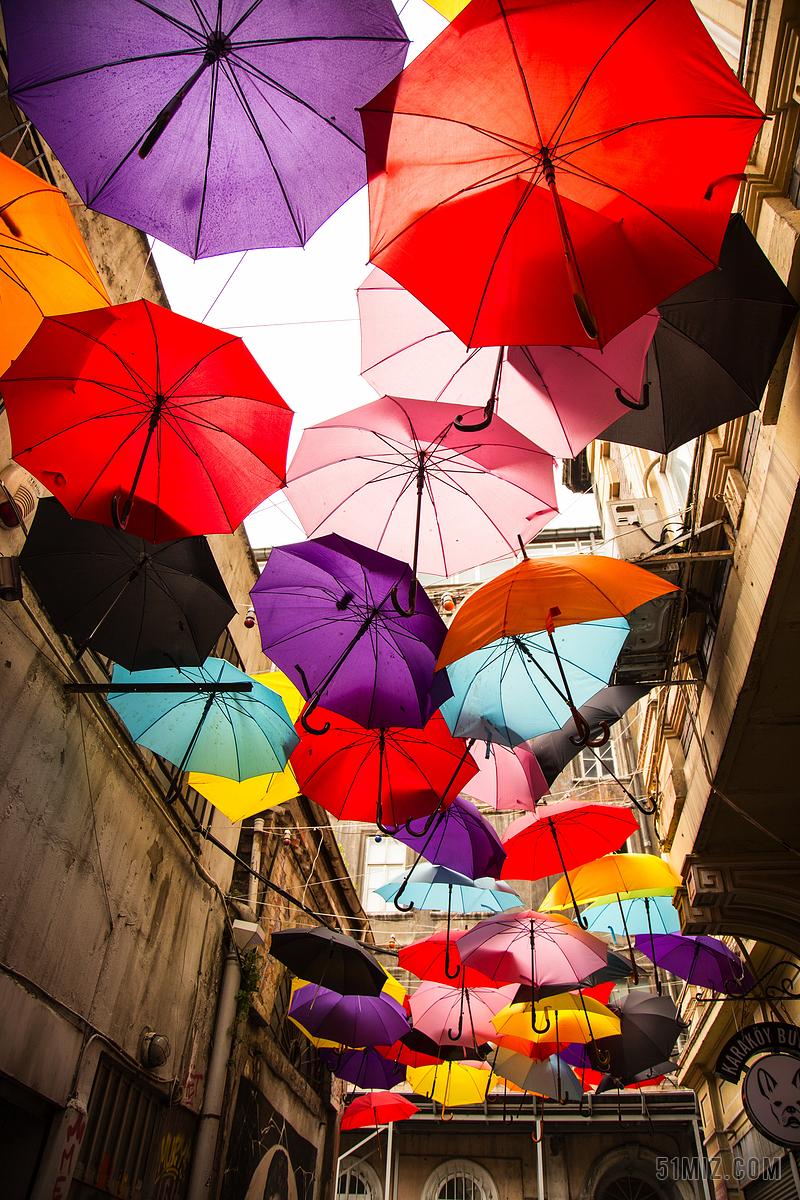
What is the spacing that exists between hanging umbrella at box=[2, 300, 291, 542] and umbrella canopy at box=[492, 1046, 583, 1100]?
9202mm

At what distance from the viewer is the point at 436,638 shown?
514cm

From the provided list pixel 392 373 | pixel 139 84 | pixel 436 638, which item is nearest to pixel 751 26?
pixel 392 373

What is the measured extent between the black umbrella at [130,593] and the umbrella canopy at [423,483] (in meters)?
0.93

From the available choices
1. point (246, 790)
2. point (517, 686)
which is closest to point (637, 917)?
point (517, 686)

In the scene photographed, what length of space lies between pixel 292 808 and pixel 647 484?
21.4 ft

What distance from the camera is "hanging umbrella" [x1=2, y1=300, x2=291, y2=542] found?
3.79 metres

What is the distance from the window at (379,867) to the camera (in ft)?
61.2

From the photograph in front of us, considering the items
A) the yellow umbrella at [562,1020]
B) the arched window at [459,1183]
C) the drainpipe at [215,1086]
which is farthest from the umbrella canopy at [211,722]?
the arched window at [459,1183]

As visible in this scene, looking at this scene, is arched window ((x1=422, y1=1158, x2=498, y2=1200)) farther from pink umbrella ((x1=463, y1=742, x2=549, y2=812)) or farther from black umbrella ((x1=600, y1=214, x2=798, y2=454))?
black umbrella ((x1=600, y1=214, x2=798, y2=454))

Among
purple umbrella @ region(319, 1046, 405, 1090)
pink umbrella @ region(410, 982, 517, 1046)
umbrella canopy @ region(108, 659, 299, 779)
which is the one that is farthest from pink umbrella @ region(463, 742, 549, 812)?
purple umbrella @ region(319, 1046, 405, 1090)

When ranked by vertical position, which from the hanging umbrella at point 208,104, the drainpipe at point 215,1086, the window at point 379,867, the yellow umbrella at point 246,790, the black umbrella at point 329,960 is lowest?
the drainpipe at point 215,1086

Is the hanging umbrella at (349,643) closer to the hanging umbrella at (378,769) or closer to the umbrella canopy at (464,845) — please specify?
the hanging umbrella at (378,769)

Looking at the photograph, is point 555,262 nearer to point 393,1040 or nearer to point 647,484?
point 647,484

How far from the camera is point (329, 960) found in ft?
23.9
